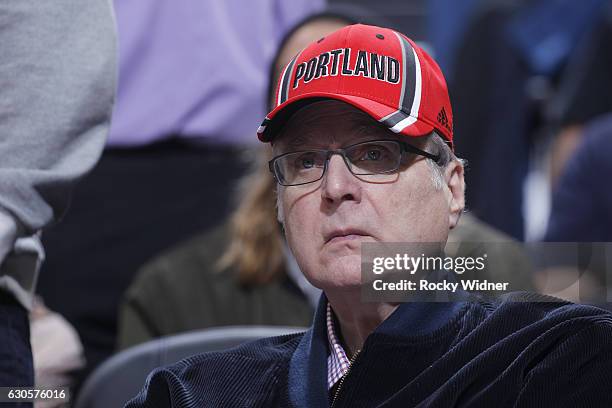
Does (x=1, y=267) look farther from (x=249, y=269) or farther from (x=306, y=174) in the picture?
(x=249, y=269)

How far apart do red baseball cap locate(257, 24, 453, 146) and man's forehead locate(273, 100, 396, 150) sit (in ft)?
0.06

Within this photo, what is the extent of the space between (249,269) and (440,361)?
142 centimetres

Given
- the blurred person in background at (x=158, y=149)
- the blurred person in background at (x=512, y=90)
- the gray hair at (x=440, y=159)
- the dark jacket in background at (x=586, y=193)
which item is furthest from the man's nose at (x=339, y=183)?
the blurred person in background at (x=512, y=90)

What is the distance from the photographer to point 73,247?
2984 mm

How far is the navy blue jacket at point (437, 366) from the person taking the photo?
151cm

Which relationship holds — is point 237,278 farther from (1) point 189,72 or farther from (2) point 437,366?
(2) point 437,366

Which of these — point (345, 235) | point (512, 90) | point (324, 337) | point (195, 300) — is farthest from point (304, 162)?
point (512, 90)

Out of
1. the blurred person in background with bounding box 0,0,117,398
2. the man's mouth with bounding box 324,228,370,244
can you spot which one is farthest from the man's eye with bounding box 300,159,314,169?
the blurred person in background with bounding box 0,0,117,398

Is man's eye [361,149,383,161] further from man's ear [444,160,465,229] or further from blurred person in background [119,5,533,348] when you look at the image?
blurred person in background [119,5,533,348]

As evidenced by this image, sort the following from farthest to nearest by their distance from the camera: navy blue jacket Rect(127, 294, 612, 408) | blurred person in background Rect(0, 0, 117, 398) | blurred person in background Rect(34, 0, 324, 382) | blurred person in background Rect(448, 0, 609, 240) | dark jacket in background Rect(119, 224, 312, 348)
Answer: blurred person in background Rect(448, 0, 609, 240)
blurred person in background Rect(34, 0, 324, 382)
dark jacket in background Rect(119, 224, 312, 348)
blurred person in background Rect(0, 0, 117, 398)
navy blue jacket Rect(127, 294, 612, 408)

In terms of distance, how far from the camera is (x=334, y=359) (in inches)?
67.2

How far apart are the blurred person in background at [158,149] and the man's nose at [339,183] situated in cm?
145

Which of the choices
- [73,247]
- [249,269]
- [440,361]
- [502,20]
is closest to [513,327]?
[440,361]

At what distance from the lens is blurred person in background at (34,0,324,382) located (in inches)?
118
